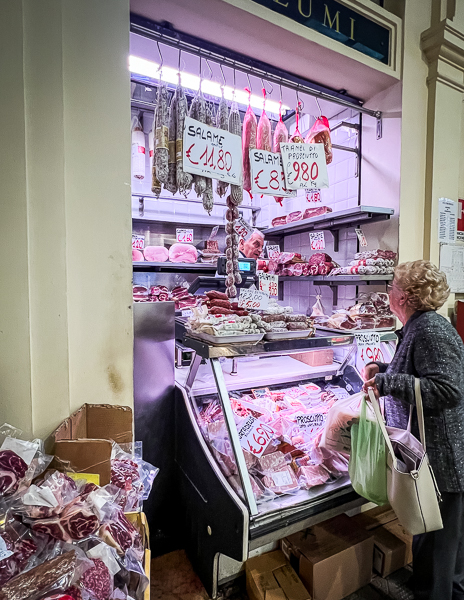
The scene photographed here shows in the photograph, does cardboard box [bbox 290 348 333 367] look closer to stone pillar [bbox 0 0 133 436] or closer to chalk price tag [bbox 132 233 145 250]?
stone pillar [bbox 0 0 133 436]

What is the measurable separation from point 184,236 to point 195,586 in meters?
3.32

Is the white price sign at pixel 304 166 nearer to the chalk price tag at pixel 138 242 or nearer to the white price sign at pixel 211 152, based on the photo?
the white price sign at pixel 211 152

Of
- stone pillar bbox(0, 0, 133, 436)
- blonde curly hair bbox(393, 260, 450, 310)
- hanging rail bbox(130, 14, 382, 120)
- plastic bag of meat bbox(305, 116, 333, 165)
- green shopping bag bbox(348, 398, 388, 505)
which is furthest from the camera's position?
plastic bag of meat bbox(305, 116, 333, 165)

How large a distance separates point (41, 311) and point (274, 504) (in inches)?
58.1

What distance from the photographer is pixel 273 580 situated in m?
2.05

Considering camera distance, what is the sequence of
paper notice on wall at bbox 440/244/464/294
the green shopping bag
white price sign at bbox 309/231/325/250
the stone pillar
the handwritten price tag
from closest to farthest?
the stone pillar, the green shopping bag, paper notice on wall at bbox 440/244/464/294, white price sign at bbox 309/231/325/250, the handwritten price tag

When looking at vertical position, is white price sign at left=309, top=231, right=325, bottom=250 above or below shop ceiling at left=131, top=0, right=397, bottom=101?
below

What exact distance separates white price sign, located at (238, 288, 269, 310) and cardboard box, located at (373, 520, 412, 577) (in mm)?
1742

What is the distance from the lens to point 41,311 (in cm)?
151

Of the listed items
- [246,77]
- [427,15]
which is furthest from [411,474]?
[427,15]

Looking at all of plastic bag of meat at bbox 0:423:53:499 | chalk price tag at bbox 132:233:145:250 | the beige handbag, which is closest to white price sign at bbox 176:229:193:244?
chalk price tag at bbox 132:233:145:250

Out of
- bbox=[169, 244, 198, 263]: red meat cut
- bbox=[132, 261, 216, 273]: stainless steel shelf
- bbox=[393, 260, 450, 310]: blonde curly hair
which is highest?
bbox=[169, 244, 198, 263]: red meat cut

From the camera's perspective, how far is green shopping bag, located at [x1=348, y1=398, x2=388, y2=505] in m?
1.75

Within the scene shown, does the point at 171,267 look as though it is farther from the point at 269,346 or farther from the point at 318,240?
the point at 269,346
